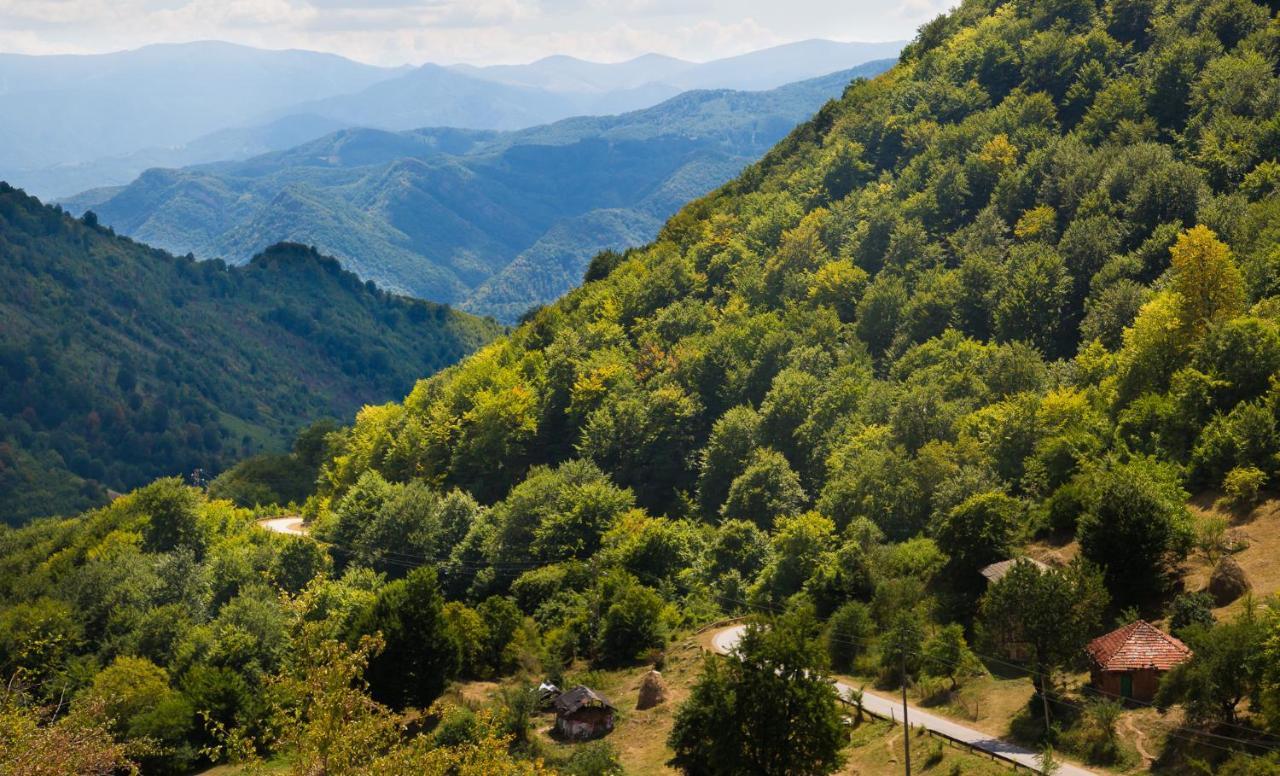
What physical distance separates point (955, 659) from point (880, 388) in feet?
136

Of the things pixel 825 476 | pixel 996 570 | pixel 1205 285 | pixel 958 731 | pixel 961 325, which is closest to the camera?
pixel 958 731

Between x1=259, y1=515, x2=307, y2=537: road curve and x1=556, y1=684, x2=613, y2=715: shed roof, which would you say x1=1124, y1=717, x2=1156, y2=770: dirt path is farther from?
x1=259, y1=515, x2=307, y2=537: road curve

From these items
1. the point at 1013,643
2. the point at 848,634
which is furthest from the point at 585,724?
the point at 1013,643

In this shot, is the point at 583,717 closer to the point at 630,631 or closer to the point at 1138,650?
the point at 630,631

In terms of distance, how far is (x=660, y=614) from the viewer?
68.1 metres

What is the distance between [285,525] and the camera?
12369 cm

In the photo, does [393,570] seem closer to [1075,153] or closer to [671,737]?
[671,737]

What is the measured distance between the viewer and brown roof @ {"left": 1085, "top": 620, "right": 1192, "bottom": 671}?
43.5 m

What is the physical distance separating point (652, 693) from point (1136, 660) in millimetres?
22363

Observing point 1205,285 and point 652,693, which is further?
point 1205,285

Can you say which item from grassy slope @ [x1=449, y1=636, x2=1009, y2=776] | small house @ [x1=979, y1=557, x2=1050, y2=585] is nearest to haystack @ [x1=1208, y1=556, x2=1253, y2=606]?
small house @ [x1=979, y1=557, x2=1050, y2=585]

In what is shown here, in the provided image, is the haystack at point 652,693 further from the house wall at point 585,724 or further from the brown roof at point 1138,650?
the brown roof at point 1138,650

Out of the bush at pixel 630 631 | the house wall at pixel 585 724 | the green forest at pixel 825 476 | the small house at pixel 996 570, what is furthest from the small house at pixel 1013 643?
the bush at pixel 630 631

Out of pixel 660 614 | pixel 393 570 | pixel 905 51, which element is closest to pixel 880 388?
pixel 660 614
